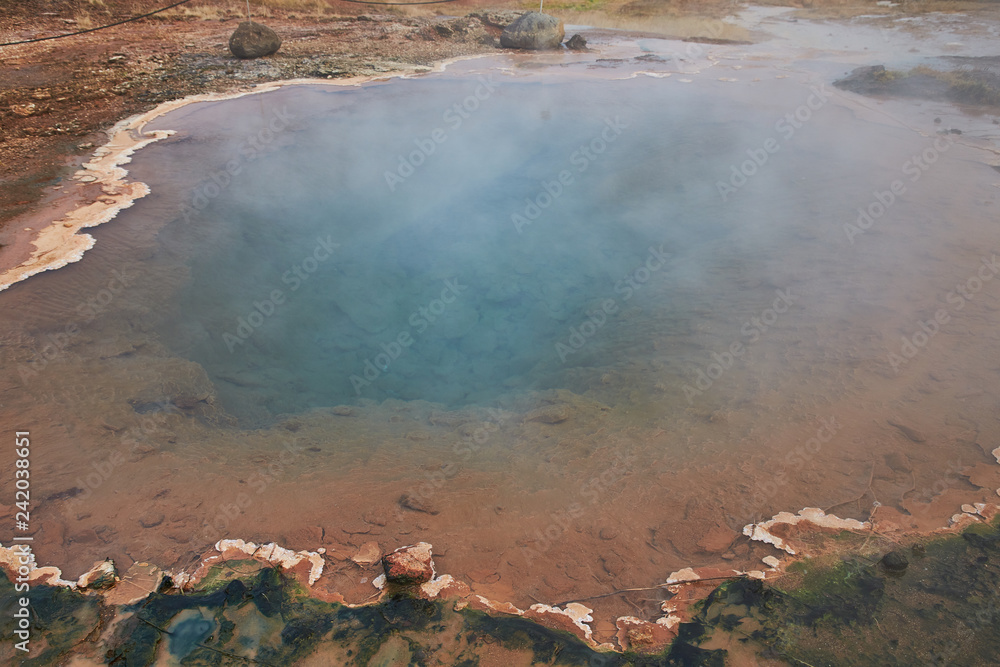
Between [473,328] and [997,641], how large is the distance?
4240 millimetres

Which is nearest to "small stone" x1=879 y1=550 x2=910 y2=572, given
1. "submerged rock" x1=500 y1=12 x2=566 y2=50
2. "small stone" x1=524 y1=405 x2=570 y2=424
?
"small stone" x1=524 y1=405 x2=570 y2=424

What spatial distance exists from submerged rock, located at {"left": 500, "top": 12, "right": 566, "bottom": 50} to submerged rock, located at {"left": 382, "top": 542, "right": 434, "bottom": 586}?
45.3 feet

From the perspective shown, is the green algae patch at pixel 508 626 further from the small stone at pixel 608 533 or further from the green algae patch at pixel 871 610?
the small stone at pixel 608 533

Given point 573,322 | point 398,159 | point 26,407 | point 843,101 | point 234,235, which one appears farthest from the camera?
point 843,101

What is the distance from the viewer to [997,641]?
7.80ft

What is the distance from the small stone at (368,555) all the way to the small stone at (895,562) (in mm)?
2576

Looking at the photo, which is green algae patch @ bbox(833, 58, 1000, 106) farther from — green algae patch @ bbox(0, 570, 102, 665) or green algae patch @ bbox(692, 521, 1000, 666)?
green algae patch @ bbox(0, 570, 102, 665)

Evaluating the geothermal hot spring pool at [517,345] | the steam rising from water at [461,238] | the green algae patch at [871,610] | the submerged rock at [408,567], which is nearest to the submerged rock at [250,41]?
the steam rising from water at [461,238]

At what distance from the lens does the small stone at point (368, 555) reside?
2.84 meters

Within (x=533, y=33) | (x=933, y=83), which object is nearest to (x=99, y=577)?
(x=933, y=83)

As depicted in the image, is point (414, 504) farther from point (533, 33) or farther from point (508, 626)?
point (533, 33)

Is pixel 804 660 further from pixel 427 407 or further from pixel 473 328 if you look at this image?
pixel 473 328

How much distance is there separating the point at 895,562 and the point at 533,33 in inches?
552

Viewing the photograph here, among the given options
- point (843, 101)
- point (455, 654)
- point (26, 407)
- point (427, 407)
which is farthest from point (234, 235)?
point (843, 101)
